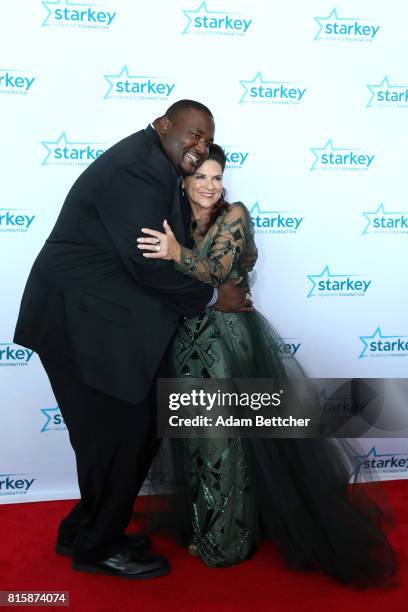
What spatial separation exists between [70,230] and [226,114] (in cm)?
129

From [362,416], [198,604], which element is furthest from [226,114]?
[198,604]

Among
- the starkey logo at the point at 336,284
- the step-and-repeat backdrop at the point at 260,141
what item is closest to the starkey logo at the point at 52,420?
the step-and-repeat backdrop at the point at 260,141

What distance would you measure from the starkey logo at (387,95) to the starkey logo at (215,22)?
72 cm

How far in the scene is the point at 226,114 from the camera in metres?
3.32

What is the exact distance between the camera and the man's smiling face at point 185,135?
2375 mm

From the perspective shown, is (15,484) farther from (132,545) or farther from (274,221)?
(274,221)

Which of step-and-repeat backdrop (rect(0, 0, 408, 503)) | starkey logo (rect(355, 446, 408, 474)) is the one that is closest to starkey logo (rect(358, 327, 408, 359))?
step-and-repeat backdrop (rect(0, 0, 408, 503))

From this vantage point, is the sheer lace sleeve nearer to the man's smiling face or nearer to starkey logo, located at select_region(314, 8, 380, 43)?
the man's smiling face

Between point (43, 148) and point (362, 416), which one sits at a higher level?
point (43, 148)

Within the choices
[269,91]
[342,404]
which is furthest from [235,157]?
[342,404]

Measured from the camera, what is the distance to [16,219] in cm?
327

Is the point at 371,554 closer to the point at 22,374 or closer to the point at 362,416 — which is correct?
the point at 362,416

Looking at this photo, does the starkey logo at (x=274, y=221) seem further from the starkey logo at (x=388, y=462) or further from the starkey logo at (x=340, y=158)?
the starkey logo at (x=388, y=462)

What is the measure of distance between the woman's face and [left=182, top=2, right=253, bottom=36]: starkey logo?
1019 millimetres
